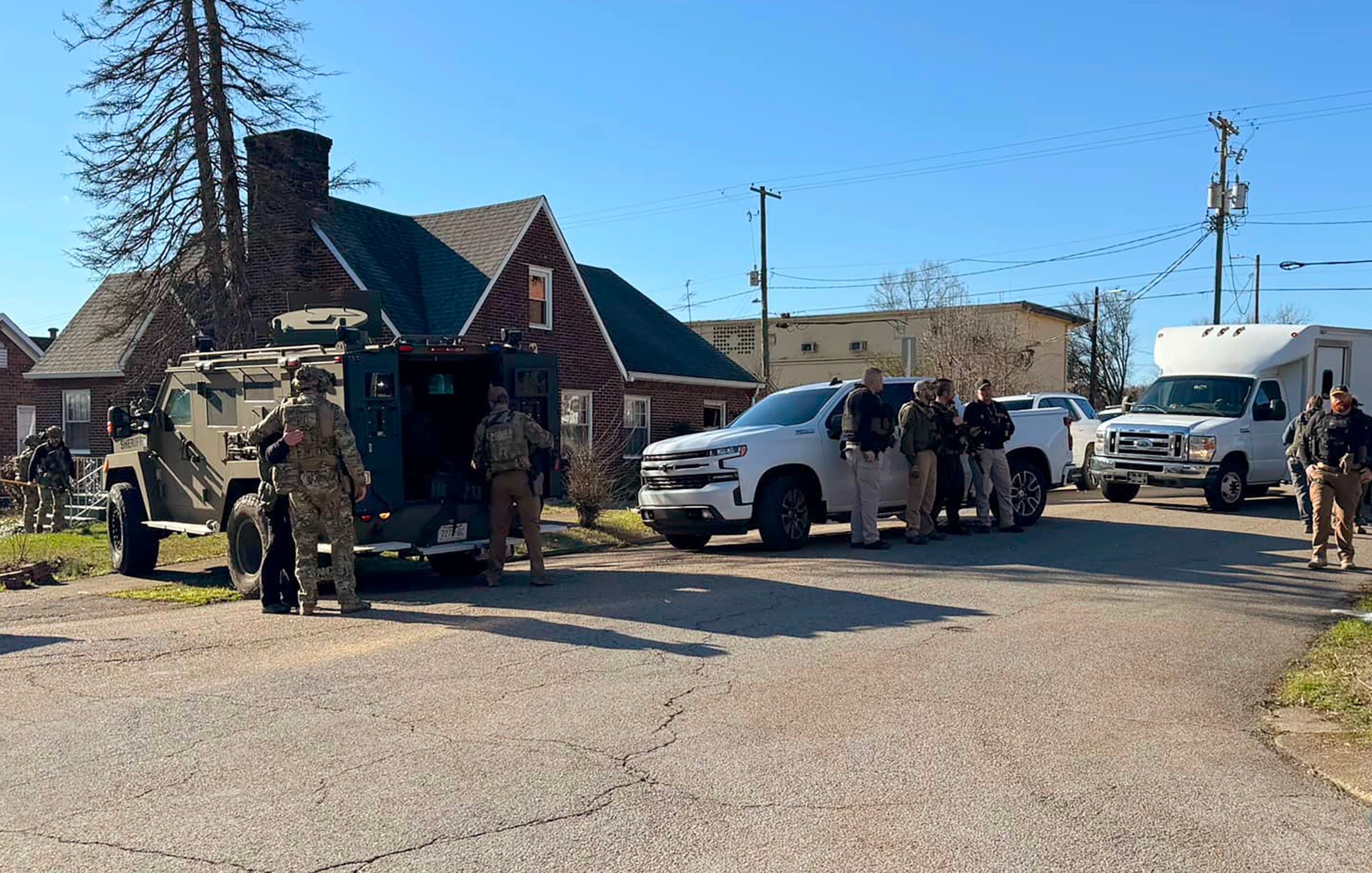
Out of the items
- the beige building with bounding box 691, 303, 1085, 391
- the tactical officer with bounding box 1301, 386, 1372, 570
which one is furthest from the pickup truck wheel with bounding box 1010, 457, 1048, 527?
the beige building with bounding box 691, 303, 1085, 391

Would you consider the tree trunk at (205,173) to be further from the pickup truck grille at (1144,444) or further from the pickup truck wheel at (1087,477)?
the pickup truck wheel at (1087,477)

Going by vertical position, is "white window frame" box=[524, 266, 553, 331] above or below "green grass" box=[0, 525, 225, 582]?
above

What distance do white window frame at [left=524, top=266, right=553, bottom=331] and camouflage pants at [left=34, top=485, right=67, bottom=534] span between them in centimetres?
1071

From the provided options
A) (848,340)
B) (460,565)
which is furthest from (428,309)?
(848,340)

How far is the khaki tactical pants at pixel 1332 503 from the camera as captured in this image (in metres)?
12.0

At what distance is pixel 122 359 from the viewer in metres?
26.2

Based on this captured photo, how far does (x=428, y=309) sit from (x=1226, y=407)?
1531cm

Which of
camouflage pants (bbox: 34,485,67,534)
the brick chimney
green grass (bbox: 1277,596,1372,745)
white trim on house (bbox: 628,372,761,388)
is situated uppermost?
the brick chimney

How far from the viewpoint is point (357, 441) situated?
10.6m

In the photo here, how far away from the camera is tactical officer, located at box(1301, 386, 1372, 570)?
39.3 feet

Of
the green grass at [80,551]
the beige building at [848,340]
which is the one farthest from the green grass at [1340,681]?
the beige building at [848,340]

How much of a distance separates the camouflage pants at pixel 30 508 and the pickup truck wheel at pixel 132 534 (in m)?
6.10

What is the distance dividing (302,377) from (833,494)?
6.45 m

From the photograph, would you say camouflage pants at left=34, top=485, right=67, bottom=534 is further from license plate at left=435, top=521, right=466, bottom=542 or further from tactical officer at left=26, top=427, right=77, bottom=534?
license plate at left=435, top=521, right=466, bottom=542
